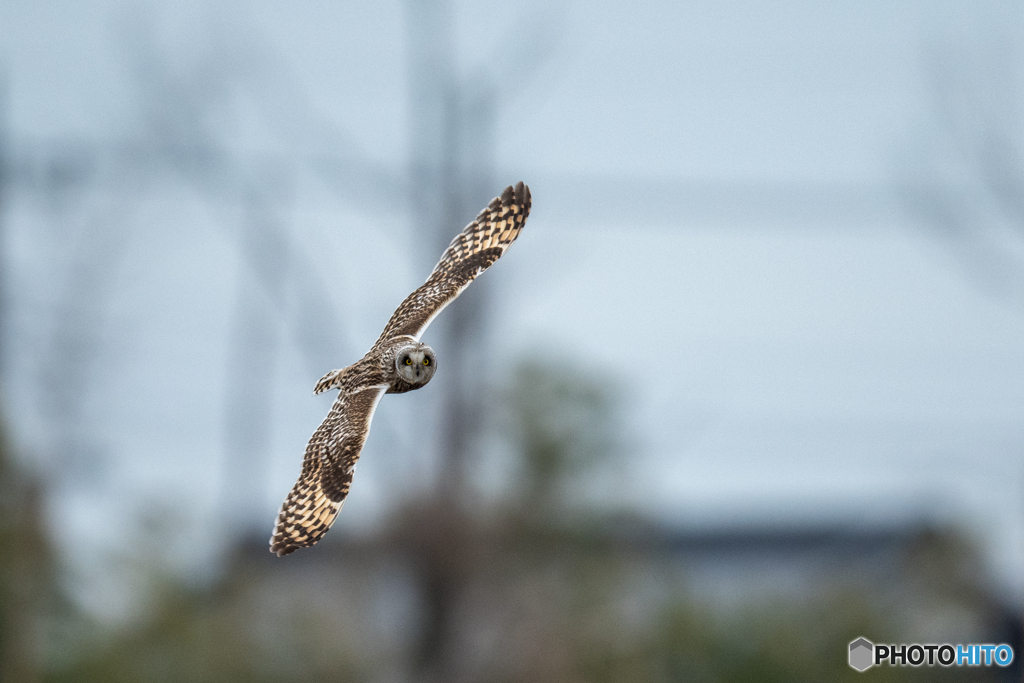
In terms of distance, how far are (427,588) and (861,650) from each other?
24.7 feet

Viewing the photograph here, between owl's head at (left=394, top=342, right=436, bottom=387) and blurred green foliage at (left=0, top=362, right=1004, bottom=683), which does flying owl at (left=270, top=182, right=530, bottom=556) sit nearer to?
owl's head at (left=394, top=342, right=436, bottom=387)

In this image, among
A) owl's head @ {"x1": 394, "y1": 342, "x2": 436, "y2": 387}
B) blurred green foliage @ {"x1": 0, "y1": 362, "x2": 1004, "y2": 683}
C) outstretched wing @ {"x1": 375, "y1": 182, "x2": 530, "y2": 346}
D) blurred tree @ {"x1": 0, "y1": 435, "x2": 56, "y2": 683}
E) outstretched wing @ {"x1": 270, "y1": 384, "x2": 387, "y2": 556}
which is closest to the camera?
owl's head @ {"x1": 394, "y1": 342, "x2": 436, "y2": 387}

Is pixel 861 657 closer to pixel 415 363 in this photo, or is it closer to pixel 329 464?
pixel 329 464

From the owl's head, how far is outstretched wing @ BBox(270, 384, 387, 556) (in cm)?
23

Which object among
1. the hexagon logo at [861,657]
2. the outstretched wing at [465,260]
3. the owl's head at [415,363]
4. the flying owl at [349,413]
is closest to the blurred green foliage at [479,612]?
the hexagon logo at [861,657]

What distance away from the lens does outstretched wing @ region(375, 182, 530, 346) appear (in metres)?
3.75

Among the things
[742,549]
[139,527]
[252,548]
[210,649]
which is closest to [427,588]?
[210,649]

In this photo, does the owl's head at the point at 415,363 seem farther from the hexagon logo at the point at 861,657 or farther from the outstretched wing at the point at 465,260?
the hexagon logo at the point at 861,657

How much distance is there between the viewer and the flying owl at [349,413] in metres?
3.17

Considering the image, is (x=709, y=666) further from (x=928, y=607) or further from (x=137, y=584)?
(x=137, y=584)

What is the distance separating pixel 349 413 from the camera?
11.5 ft

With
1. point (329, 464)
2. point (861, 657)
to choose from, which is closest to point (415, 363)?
point (329, 464)

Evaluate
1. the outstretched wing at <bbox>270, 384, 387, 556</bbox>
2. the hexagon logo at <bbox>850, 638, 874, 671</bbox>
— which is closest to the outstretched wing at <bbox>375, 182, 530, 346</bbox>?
the outstretched wing at <bbox>270, 384, 387, 556</bbox>

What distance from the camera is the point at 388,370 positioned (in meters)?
3.24
